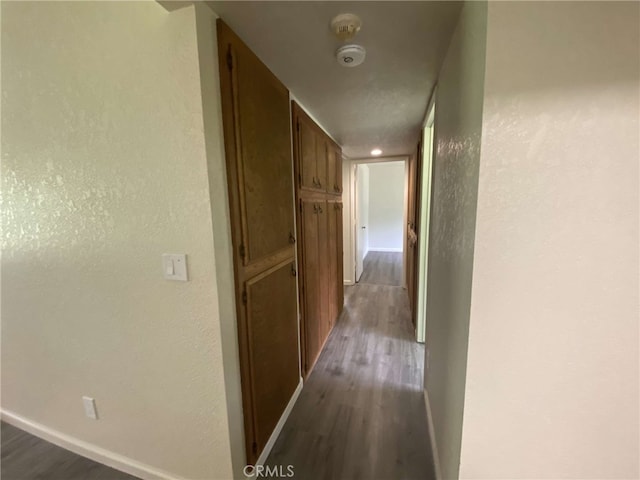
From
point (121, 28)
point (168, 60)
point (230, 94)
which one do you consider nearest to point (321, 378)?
point (230, 94)

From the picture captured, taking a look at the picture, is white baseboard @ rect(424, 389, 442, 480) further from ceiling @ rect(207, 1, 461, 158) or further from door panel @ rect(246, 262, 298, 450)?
ceiling @ rect(207, 1, 461, 158)

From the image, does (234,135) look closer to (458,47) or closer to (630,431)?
(458,47)

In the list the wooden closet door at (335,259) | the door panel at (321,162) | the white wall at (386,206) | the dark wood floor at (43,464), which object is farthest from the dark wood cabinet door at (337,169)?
the white wall at (386,206)

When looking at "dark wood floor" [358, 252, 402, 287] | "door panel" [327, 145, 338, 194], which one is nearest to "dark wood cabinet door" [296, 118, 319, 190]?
"door panel" [327, 145, 338, 194]

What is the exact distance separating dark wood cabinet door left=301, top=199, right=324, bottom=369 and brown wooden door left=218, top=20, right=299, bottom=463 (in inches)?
10.5

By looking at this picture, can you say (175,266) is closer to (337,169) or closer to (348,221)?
(337,169)

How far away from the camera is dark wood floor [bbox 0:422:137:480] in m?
1.38

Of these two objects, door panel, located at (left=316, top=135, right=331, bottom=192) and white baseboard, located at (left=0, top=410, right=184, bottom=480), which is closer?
white baseboard, located at (left=0, top=410, right=184, bottom=480)

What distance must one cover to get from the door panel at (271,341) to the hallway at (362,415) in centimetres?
22

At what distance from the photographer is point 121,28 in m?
1.02

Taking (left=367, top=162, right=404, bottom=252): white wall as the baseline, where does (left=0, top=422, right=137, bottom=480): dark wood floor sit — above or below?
below

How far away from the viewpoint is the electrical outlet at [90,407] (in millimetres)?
1392

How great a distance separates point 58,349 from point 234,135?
1.49 meters

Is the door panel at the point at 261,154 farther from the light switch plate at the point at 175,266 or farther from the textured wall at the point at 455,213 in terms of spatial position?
the textured wall at the point at 455,213
